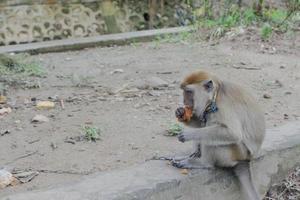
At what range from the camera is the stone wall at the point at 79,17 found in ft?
30.8

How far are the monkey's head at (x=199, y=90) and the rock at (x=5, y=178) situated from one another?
1.25m

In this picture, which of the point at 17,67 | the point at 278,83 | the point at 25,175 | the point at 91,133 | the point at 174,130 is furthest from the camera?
the point at 17,67

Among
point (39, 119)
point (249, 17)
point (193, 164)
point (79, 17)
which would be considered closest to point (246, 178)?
point (193, 164)

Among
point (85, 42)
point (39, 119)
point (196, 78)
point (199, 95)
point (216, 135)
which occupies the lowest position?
point (85, 42)

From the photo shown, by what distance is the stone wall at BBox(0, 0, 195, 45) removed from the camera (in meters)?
9.39

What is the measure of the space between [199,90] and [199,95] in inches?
1.3

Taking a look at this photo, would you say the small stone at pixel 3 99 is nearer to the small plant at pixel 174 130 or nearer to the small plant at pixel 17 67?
the small plant at pixel 17 67

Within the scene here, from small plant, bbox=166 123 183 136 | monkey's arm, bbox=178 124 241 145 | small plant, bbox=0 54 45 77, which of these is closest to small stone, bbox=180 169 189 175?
monkey's arm, bbox=178 124 241 145

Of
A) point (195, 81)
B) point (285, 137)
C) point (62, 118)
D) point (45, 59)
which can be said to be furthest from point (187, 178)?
point (45, 59)

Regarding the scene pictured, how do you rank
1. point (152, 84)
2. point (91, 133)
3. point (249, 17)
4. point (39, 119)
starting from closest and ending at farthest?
1. point (91, 133)
2. point (39, 119)
3. point (152, 84)
4. point (249, 17)

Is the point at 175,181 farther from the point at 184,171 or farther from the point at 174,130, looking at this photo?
the point at 174,130

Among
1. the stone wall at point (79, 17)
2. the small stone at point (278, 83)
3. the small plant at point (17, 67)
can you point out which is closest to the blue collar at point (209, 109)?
the small stone at point (278, 83)

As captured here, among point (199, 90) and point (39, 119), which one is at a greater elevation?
point (199, 90)

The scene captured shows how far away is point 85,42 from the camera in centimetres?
888
